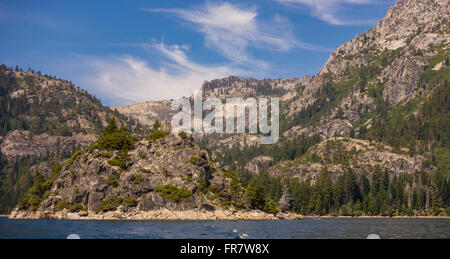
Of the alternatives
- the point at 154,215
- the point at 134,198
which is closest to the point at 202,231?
the point at 154,215

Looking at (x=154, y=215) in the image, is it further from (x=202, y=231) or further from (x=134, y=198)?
(x=202, y=231)

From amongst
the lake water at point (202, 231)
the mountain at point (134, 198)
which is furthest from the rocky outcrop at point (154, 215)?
the lake water at point (202, 231)

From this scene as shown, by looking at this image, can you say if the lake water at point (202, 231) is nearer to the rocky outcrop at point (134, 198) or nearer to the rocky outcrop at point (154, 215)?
the rocky outcrop at point (154, 215)
